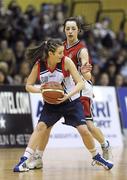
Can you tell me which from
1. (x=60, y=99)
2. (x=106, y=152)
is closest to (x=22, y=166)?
(x=60, y=99)

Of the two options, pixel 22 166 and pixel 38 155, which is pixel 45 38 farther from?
pixel 22 166

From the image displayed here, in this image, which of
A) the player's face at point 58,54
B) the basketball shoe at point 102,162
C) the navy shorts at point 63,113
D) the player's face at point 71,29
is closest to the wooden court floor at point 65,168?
the basketball shoe at point 102,162

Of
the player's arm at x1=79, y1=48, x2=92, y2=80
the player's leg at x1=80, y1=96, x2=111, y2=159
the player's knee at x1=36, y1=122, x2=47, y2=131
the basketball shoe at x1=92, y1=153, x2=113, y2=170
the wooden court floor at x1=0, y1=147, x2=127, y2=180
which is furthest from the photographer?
the player's leg at x1=80, y1=96, x2=111, y2=159

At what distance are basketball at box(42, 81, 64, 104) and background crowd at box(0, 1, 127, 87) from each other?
20.6 ft

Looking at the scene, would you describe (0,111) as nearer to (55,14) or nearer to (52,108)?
(52,108)

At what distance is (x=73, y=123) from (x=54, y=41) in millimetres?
1129

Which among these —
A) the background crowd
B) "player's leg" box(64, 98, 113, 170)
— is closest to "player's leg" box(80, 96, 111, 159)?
"player's leg" box(64, 98, 113, 170)

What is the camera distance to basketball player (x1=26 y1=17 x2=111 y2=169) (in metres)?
9.67

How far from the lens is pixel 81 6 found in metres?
24.8

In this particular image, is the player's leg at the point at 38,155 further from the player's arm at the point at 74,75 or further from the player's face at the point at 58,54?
the player's face at the point at 58,54

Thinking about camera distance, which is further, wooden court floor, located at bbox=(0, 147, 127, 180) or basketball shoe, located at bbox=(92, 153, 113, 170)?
basketball shoe, located at bbox=(92, 153, 113, 170)

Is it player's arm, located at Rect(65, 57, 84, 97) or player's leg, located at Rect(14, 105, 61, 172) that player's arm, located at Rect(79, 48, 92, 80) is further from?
player's leg, located at Rect(14, 105, 61, 172)

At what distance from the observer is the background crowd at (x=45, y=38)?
17.0m

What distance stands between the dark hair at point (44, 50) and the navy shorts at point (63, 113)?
0.65 meters
